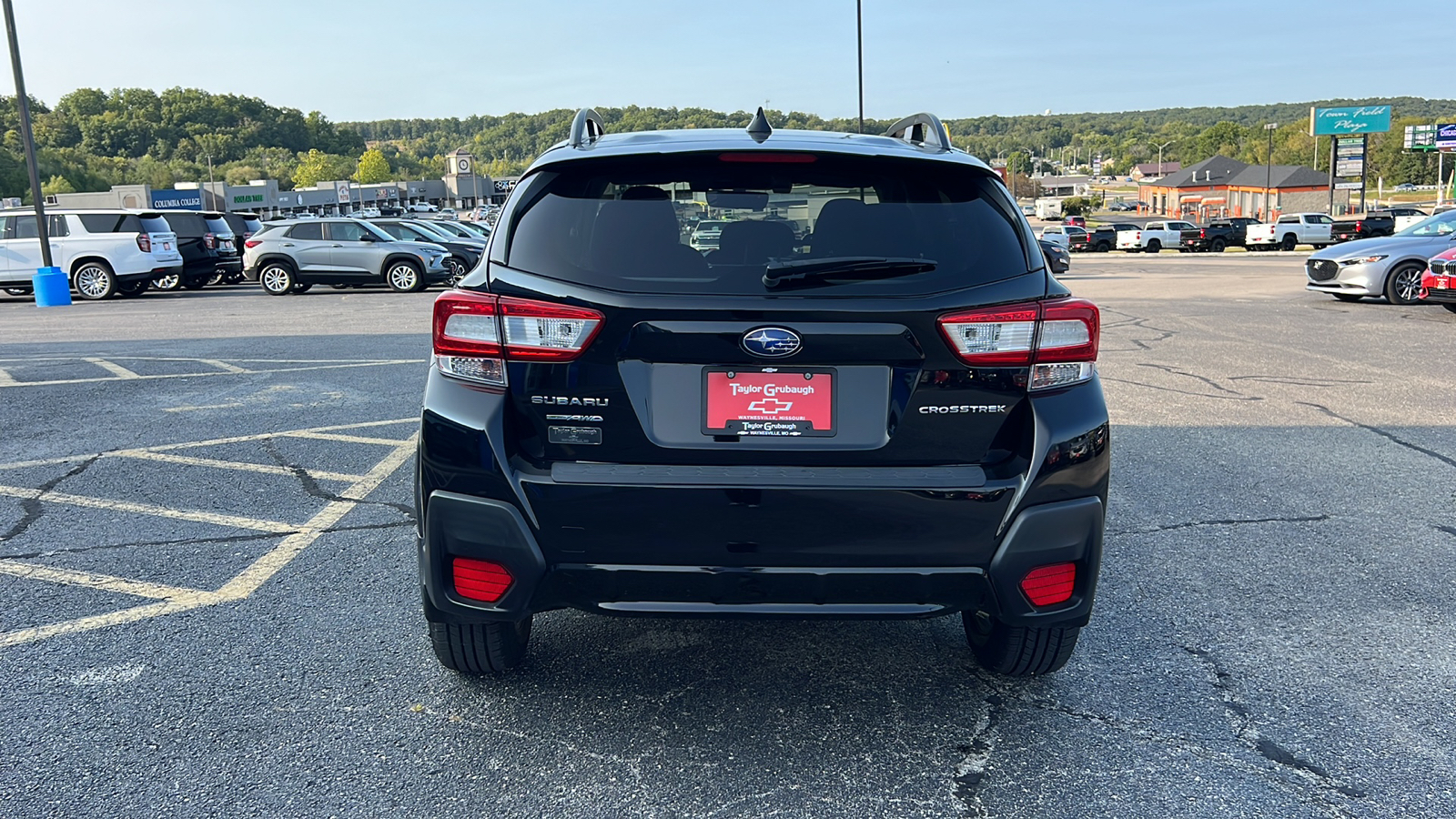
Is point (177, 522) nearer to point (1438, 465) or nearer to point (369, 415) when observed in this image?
point (369, 415)

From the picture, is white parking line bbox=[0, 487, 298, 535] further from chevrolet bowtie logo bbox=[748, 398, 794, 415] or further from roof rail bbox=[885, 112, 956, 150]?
roof rail bbox=[885, 112, 956, 150]

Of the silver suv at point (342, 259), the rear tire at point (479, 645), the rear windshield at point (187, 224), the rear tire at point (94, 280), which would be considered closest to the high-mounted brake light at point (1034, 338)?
the rear tire at point (479, 645)

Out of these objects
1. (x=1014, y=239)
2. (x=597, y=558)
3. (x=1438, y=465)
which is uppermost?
(x=1014, y=239)

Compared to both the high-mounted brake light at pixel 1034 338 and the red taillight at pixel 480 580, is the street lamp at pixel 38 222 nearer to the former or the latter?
the red taillight at pixel 480 580

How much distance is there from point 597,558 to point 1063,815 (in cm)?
131

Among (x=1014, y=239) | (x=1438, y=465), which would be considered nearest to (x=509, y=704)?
(x=1014, y=239)

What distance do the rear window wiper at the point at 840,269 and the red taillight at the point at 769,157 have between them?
0.34m

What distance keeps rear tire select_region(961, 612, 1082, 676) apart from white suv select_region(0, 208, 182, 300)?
69.3ft

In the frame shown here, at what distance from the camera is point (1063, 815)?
2.64 meters

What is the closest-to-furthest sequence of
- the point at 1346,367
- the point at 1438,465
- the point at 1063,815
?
Result: 1. the point at 1063,815
2. the point at 1438,465
3. the point at 1346,367

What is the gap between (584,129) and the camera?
3381 mm

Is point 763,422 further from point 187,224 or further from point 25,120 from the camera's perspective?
point 187,224

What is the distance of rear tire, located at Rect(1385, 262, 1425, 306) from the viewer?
15.6 meters

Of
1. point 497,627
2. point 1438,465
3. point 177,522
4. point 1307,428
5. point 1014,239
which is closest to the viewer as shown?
point 1014,239
